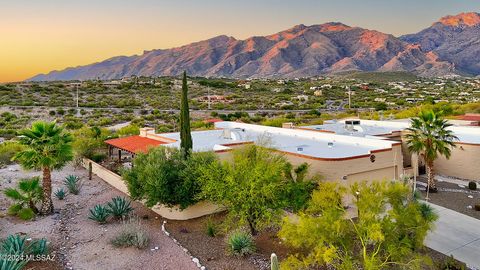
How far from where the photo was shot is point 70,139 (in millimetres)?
19141

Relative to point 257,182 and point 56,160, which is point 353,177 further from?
point 56,160

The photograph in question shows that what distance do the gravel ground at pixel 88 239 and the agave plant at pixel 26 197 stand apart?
0.36m

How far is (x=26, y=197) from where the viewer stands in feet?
61.1

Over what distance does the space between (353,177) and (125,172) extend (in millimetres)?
11650

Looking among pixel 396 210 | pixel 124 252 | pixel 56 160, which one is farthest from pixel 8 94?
pixel 396 210

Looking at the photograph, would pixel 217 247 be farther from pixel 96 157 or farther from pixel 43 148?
pixel 96 157

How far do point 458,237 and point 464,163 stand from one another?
1263 centimetres

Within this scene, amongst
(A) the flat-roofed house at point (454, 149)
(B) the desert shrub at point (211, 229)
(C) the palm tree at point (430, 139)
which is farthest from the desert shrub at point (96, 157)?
(C) the palm tree at point (430, 139)

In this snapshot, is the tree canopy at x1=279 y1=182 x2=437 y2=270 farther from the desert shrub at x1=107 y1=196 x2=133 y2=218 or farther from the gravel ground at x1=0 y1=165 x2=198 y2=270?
the desert shrub at x1=107 y1=196 x2=133 y2=218

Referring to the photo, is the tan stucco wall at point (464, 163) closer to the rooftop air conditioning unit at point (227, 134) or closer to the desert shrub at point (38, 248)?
the rooftop air conditioning unit at point (227, 134)

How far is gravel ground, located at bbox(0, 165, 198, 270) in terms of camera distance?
14156 mm

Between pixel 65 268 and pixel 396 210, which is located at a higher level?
pixel 396 210

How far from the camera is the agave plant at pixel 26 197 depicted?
1798 cm

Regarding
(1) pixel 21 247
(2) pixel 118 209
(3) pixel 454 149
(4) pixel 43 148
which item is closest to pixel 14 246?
(1) pixel 21 247
